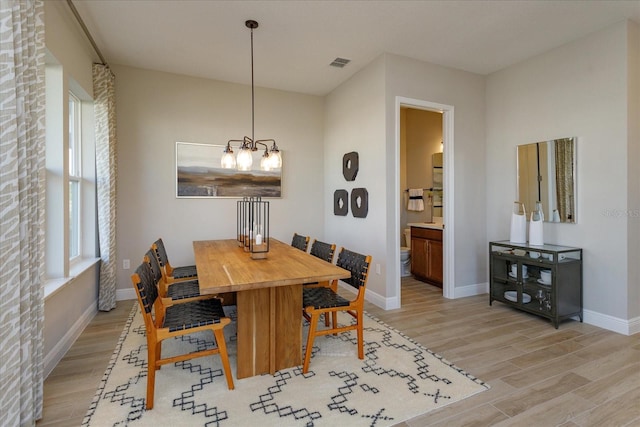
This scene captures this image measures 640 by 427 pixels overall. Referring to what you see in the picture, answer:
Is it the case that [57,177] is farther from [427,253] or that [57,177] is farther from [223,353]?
[427,253]

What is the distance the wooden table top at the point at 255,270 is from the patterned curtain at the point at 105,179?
1.18 meters

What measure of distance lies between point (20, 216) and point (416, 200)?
207 inches

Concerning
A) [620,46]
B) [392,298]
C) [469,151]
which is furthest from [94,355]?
[620,46]

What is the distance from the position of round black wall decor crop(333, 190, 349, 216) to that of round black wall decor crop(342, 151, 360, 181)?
0.25m

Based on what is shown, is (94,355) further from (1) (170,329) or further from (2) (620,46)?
(2) (620,46)

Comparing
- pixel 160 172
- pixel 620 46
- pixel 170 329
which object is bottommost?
pixel 170 329

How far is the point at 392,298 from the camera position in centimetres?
365

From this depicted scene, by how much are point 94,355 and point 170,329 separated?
1.13m

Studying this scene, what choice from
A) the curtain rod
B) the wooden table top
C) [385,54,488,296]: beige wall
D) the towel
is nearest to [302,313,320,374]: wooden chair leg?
the wooden table top

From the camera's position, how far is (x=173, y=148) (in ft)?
13.7

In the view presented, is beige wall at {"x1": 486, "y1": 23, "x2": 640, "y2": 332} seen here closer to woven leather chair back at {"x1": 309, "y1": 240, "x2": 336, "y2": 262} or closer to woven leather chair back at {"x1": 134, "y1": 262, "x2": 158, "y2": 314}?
woven leather chair back at {"x1": 309, "y1": 240, "x2": 336, "y2": 262}

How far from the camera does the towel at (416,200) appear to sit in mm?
5756

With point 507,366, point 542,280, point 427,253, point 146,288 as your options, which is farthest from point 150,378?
point 427,253

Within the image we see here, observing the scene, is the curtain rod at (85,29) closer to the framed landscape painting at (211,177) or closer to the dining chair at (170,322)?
the framed landscape painting at (211,177)
